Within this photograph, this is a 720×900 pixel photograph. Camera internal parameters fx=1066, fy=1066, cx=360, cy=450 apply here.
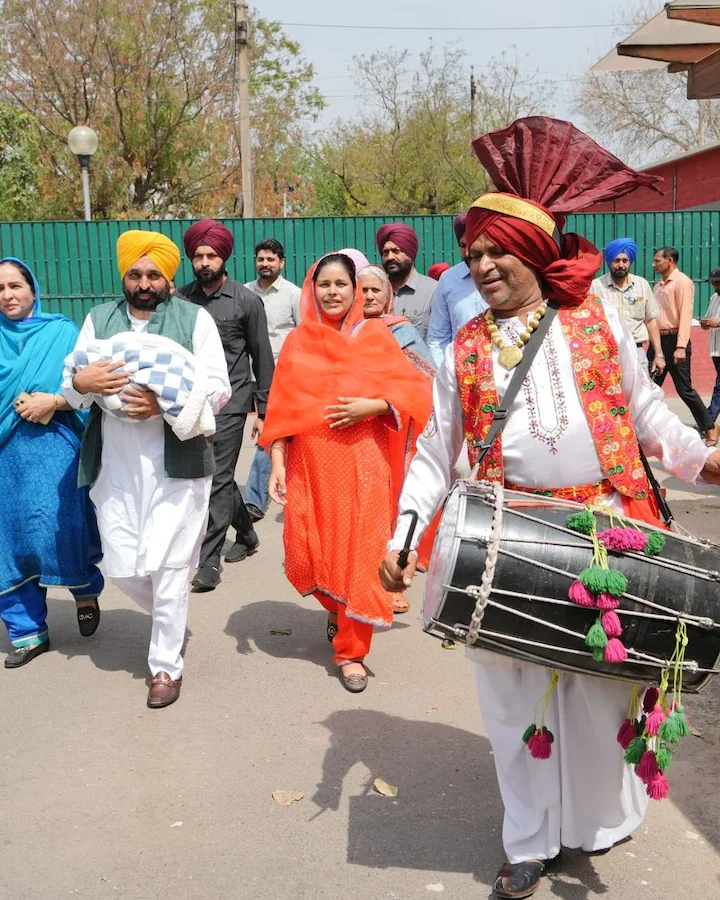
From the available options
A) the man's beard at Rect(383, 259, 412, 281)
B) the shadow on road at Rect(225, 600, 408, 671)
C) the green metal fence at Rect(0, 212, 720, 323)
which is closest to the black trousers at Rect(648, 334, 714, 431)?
the green metal fence at Rect(0, 212, 720, 323)

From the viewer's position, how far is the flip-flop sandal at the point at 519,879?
3090mm

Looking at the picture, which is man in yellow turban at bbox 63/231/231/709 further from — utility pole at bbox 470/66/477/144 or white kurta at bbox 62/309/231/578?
utility pole at bbox 470/66/477/144

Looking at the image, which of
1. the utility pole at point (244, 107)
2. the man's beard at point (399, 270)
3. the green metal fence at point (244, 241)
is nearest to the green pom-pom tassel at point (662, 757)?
the man's beard at point (399, 270)

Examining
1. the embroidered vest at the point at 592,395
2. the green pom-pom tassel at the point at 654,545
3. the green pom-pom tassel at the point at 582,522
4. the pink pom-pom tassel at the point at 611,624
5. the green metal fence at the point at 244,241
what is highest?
the green metal fence at the point at 244,241

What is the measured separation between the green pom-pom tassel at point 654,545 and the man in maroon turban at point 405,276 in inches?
203

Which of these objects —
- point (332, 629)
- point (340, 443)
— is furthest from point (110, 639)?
point (340, 443)

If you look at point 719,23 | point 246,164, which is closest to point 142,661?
point 719,23

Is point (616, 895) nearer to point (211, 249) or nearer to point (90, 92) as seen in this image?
point (211, 249)

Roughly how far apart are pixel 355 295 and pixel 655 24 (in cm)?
262

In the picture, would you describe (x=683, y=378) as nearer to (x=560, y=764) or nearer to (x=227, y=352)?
(x=227, y=352)

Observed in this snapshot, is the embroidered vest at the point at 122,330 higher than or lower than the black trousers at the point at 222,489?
higher

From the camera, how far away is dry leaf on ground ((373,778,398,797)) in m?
3.82

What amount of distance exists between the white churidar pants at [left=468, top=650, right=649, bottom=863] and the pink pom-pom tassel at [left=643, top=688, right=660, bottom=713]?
0.16ft

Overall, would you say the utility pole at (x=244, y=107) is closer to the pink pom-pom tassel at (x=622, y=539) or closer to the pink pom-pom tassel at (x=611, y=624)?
the pink pom-pom tassel at (x=622, y=539)
